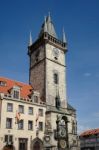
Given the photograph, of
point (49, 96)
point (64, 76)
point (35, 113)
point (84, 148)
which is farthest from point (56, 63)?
point (84, 148)

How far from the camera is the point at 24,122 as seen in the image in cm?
4788

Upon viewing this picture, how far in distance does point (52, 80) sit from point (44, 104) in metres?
7.27

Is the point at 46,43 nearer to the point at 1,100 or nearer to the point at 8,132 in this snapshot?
the point at 1,100

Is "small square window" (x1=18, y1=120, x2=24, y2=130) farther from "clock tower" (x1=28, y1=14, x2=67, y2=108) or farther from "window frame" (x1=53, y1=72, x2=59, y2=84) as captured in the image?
"window frame" (x1=53, y1=72, x2=59, y2=84)

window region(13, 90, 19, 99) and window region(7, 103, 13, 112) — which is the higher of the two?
window region(13, 90, 19, 99)

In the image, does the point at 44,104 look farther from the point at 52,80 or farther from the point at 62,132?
the point at 62,132

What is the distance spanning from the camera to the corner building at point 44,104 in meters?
46.2

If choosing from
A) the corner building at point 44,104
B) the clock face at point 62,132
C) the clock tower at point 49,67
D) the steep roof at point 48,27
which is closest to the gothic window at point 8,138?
the corner building at point 44,104

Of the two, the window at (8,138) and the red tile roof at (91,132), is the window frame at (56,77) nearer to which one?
the window at (8,138)

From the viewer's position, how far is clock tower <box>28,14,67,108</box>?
55781 mm

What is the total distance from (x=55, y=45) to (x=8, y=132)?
88.2ft

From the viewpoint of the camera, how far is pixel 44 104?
52.7 meters

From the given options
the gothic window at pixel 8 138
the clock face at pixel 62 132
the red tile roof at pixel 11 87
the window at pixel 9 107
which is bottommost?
the gothic window at pixel 8 138

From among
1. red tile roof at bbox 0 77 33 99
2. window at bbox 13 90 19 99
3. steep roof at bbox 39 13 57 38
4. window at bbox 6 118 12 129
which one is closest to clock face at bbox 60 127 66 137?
window at bbox 6 118 12 129
